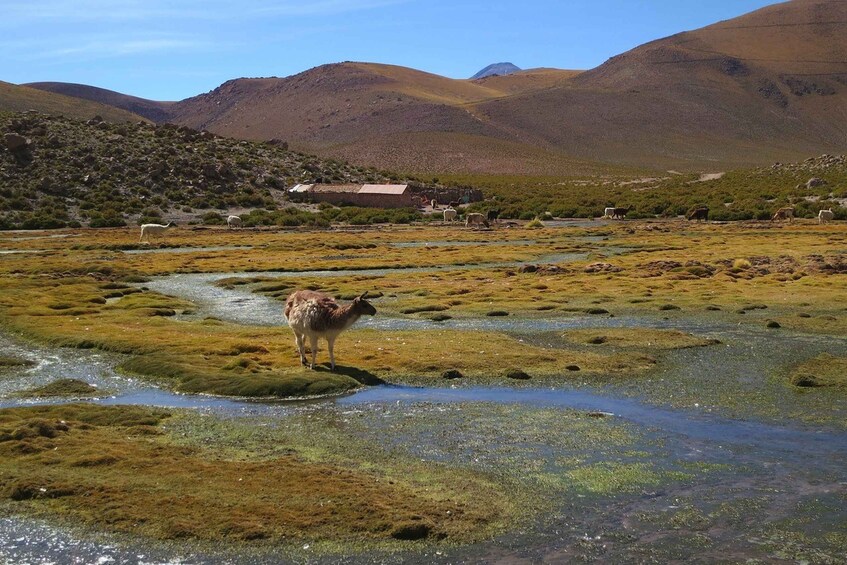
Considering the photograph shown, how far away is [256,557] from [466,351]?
10.7m

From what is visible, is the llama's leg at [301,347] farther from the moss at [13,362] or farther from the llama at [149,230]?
the llama at [149,230]

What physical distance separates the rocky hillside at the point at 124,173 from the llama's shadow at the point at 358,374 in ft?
179

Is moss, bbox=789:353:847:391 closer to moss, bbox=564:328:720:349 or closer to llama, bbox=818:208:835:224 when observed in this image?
moss, bbox=564:328:720:349

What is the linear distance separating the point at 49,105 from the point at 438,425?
459 feet

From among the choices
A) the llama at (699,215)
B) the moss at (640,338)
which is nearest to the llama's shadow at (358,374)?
the moss at (640,338)

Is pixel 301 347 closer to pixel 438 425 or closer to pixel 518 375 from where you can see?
pixel 518 375

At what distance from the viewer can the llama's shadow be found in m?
17.0

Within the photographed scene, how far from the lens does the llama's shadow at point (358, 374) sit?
17.0 metres

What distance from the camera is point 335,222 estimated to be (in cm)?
7119

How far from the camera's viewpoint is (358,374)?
1742 centimetres

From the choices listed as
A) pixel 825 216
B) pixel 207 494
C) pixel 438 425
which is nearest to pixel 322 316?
pixel 438 425

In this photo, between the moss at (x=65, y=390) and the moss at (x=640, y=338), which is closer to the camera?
the moss at (x=65, y=390)

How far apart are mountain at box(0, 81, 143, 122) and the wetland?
115219 mm

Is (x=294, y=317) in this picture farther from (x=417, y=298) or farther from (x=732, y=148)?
(x=732, y=148)
